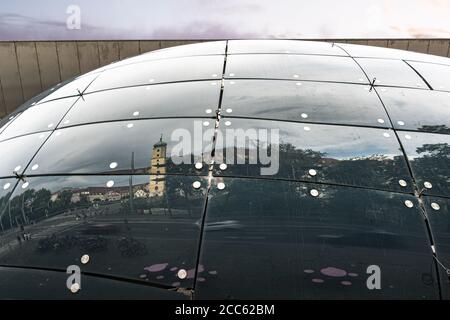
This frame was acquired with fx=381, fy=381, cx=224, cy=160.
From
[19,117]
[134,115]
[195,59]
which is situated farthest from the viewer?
[195,59]

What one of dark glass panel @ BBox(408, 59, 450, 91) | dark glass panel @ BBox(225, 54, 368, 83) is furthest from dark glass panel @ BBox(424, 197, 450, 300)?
dark glass panel @ BBox(408, 59, 450, 91)

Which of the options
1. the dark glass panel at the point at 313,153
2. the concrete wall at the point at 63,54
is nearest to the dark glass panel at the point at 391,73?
the dark glass panel at the point at 313,153

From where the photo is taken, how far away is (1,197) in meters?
3.74

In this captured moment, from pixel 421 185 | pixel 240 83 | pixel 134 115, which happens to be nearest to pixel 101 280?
pixel 134 115

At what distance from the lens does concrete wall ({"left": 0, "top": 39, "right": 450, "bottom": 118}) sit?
12055mm

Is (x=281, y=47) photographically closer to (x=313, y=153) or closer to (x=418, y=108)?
(x=418, y=108)

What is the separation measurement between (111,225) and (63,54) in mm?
10757

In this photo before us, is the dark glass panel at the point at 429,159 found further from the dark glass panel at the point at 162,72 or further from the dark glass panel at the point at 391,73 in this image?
the dark glass panel at the point at 162,72

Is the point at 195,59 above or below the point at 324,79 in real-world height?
above

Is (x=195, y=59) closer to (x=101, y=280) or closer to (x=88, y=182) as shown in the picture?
(x=88, y=182)

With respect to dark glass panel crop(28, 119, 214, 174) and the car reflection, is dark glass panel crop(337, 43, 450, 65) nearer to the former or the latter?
dark glass panel crop(28, 119, 214, 174)

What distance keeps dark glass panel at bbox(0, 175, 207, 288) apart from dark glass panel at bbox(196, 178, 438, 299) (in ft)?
0.76

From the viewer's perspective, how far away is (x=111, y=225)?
3236 mm
